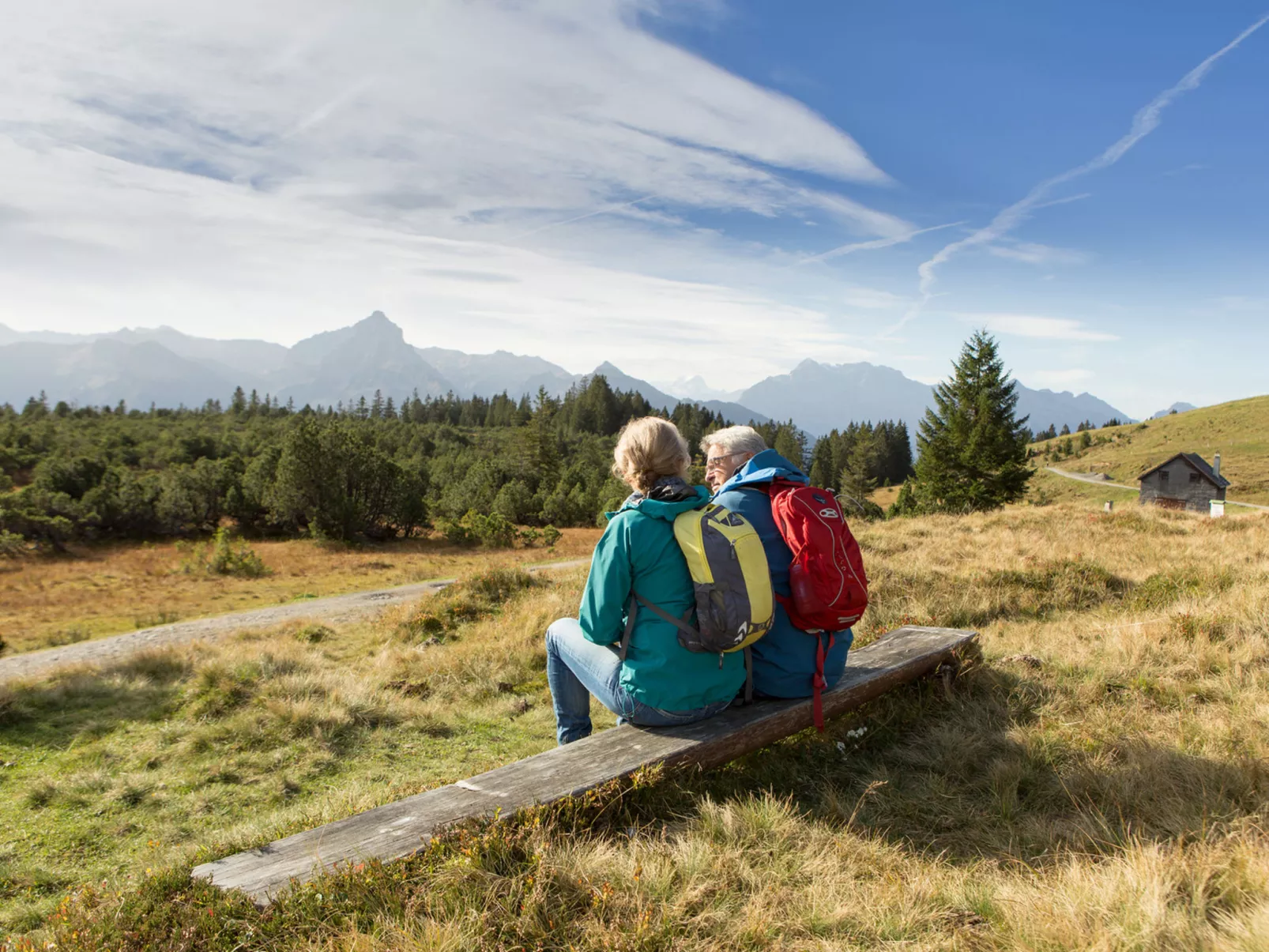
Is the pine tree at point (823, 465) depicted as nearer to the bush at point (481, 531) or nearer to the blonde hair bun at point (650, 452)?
the bush at point (481, 531)

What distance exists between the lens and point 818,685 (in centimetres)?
393

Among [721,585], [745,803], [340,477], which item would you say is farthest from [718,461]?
[340,477]

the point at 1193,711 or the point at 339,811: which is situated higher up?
the point at 1193,711

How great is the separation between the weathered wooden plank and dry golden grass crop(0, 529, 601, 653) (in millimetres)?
10943

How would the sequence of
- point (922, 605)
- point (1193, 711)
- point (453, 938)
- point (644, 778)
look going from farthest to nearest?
point (922, 605) < point (1193, 711) < point (644, 778) < point (453, 938)

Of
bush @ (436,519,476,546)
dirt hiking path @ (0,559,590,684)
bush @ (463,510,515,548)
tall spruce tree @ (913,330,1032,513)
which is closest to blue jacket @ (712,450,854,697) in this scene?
dirt hiking path @ (0,559,590,684)

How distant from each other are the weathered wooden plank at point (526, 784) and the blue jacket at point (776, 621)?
13 cm

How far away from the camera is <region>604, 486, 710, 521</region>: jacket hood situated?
135 inches

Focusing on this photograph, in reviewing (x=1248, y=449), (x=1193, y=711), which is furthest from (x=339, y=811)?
(x=1248, y=449)

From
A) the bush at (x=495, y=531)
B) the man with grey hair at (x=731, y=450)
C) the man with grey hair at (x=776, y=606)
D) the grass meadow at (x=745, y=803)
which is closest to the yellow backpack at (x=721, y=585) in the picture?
the man with grey hair at (x=776, y=606)

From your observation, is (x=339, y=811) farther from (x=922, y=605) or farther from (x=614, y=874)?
(x=922, y=605)

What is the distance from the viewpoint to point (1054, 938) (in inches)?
87.4

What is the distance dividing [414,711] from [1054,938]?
5540mm

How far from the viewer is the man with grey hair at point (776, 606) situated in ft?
12.7
